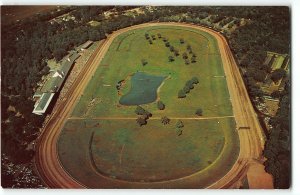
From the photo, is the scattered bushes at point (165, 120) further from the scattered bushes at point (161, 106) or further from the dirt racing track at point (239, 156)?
the dirt racing track at point (239, 156)

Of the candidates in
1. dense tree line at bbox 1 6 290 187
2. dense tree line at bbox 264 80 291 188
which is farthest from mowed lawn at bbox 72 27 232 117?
dense tree line at bbox 264 80 291 188

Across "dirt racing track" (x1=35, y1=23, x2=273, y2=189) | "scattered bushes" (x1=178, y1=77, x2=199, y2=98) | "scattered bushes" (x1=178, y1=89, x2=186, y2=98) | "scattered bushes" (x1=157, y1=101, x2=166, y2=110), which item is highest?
"scattered bushes" (x1=178, y1=77, x2=199, y2=98)

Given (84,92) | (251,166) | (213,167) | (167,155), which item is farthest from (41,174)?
(251,166)

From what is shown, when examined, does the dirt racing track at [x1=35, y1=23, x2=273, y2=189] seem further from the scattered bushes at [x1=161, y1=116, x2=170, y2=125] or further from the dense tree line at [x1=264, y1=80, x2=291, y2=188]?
the scattered bushes at [x1=161, y1=116, x2=170, y2=125]

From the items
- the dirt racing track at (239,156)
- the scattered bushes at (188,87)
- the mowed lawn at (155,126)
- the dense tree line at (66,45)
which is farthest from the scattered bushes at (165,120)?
the dense tree line at (66,45)

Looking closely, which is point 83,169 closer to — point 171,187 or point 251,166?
point 171,187

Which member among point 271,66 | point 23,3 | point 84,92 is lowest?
point 84,92
